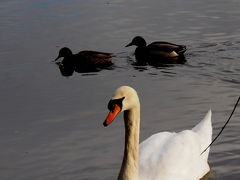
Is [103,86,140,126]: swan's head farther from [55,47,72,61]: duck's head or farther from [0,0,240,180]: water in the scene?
[55,47,72,61]: duck's head

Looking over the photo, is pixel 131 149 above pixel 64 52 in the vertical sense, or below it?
above

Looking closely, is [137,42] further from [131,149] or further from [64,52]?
→ [131,149]

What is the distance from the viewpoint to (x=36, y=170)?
909 centimetres

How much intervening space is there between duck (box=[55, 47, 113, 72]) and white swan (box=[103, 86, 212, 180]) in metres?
6.44

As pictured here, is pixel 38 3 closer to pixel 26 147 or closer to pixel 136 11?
pixel 136 11

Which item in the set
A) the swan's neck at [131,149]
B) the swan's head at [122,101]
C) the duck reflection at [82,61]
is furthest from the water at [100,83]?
the swan's head at [122,101]

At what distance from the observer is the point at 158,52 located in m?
16.1

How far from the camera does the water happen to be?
372 inches

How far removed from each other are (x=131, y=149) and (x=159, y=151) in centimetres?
Answer: 104

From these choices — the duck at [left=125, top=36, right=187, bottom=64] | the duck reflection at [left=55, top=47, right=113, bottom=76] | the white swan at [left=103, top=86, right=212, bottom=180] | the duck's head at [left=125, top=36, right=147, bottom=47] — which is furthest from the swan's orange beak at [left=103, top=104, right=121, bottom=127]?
the duck's head at [left=125, top=36, right=147, bottom=47]

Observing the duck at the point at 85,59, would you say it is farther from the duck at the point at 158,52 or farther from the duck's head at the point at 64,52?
the duck at the point at 158,52

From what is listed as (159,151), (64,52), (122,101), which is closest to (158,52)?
(64,52)

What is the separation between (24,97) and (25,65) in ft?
8.80

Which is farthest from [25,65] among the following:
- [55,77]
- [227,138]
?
[227,138]
